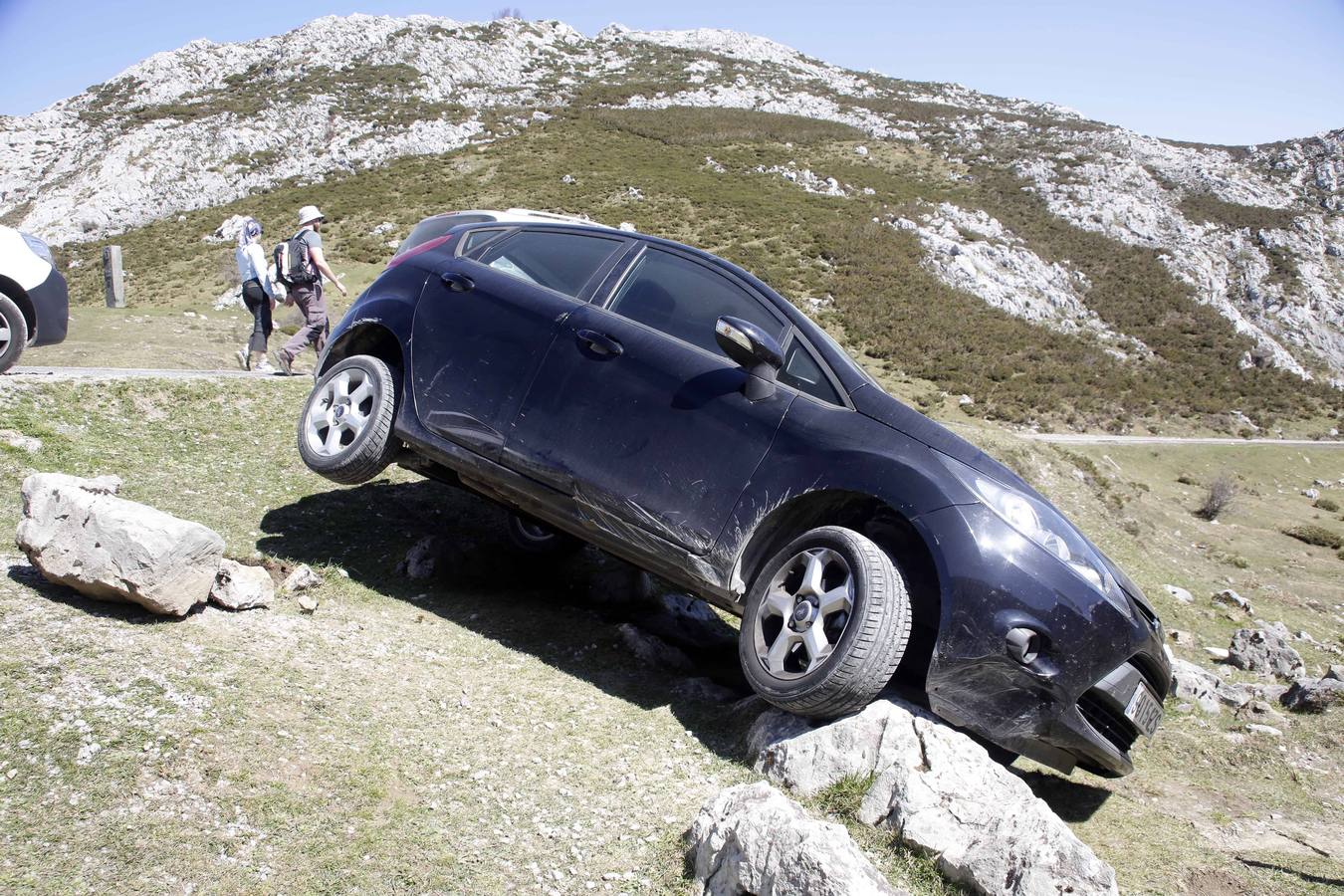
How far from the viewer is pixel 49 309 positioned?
24.6 ft

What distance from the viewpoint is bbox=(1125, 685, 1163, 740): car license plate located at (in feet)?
12.2

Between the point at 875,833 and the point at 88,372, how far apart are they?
310 inches

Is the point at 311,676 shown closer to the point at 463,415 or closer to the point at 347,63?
the point at 463,415

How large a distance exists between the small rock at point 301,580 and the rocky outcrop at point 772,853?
2.76 meters

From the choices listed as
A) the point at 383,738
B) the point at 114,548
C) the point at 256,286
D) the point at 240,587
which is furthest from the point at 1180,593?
the point at 256,286

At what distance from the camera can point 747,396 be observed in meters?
3.98

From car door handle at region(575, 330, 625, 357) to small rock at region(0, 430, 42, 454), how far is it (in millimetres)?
3985

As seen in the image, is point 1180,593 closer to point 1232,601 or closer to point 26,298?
point 1232,601

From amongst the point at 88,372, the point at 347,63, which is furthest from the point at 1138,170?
the point at 88,372

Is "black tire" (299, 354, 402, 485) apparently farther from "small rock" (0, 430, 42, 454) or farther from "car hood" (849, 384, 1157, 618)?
"car hood" (849, 384, 1157, 618)

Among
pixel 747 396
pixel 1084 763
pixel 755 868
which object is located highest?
pixel 747 396

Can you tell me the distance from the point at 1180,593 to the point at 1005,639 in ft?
28.6

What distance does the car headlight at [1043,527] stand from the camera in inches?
139

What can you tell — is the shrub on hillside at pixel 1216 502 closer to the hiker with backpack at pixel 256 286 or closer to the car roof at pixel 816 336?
the car roof at pixel 816 336
